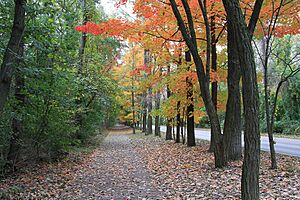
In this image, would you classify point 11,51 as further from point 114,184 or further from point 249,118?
point 249,118

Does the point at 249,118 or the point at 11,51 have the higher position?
the point at 11,51

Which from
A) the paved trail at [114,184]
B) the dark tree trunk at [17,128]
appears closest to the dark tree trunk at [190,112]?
the paved trail at [114,184]

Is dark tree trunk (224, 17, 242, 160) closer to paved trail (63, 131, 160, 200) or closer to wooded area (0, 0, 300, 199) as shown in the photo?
wooded area (0, 0, 300, 199)

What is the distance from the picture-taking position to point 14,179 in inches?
321

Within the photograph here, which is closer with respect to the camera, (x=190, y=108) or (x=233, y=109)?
(x=233, y=109)

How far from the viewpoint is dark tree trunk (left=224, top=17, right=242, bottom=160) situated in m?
9.16

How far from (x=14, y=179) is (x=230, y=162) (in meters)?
6.98

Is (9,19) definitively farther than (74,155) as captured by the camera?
No

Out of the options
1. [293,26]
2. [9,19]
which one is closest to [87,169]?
[9,19]

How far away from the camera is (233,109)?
30.7 ft

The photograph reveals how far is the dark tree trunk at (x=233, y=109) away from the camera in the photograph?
30.0 feet

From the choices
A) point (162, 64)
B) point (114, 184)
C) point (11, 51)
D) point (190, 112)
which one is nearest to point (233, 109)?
point (114, 184)

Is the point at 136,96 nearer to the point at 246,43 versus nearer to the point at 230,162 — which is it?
the point at 230,162

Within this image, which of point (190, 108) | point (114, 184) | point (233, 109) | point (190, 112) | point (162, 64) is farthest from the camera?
point (162, 64)
